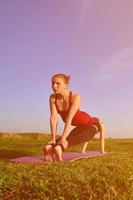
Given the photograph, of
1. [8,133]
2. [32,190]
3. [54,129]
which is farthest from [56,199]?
[8,133]

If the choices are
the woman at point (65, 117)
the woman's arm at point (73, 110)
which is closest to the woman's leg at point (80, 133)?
the woman at point (65, 117)

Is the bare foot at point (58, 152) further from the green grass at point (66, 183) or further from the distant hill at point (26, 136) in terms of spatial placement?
the distant hill at point (26, 136)

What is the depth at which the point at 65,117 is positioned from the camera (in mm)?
11000

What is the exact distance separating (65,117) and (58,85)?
48.4 inches

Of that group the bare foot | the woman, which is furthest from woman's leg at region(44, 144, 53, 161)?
the bare foot

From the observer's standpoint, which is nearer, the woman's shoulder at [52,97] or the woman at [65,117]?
the woman at [65,117]

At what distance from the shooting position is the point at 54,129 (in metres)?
10.8

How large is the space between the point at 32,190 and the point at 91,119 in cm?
570

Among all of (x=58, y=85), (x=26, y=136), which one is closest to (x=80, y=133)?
(x=58, y=85)

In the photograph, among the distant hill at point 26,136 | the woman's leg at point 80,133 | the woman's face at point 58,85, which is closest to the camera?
the woman's face at point 58,85

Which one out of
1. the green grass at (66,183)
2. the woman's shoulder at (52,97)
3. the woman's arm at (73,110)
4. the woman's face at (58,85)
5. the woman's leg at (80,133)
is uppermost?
the woman's face at (58,85)

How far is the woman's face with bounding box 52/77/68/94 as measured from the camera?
10.1m

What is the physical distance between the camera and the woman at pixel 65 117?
9677 mm

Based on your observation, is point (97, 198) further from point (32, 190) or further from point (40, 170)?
point (40, 170)
